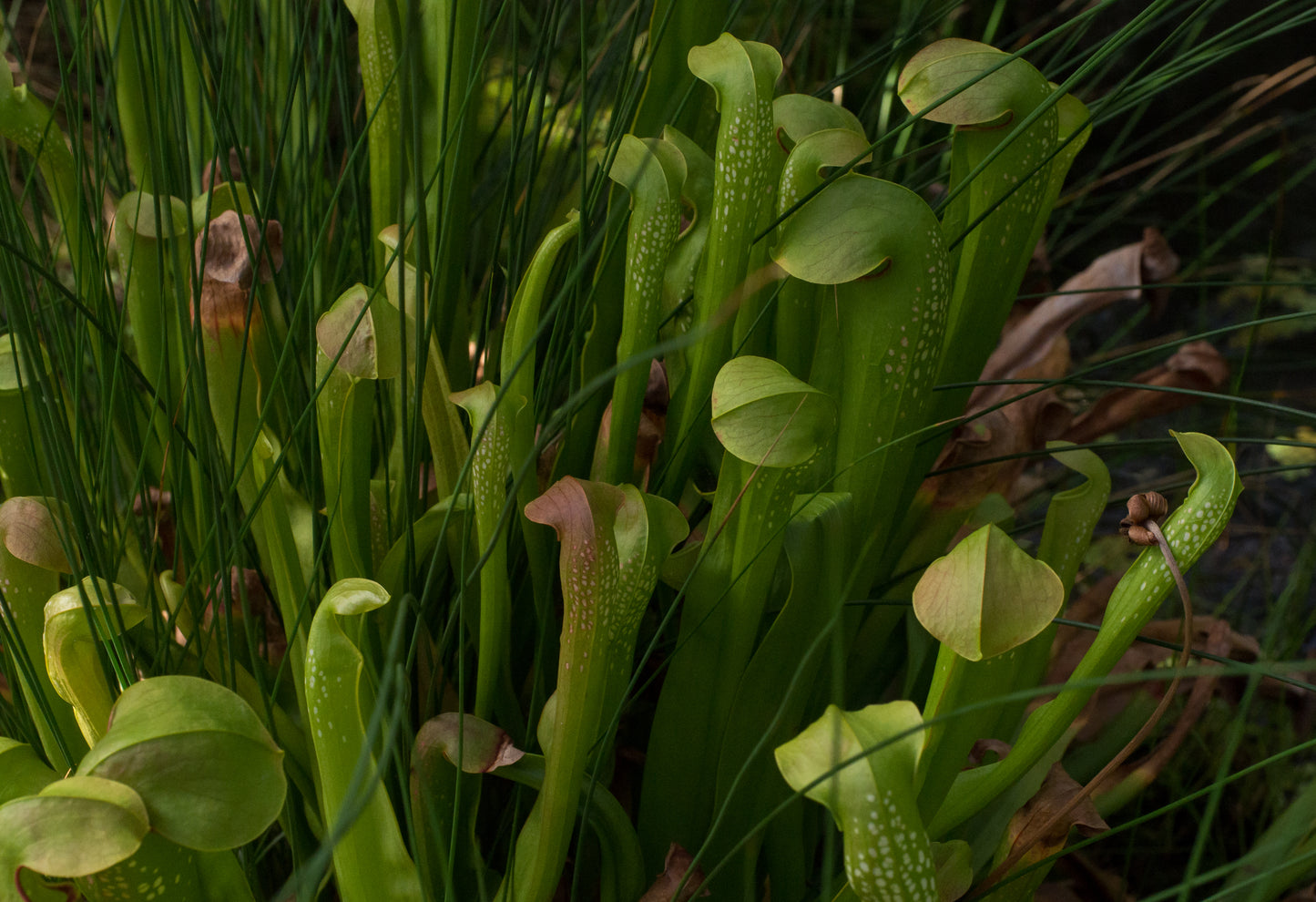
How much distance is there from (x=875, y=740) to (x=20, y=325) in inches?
12.5

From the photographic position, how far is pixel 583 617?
1.01 feet

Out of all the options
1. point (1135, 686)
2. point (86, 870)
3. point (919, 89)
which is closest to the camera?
point (86, 870)

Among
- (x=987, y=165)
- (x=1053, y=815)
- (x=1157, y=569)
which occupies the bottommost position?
(x=1053, y=815)

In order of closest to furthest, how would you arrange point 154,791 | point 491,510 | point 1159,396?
point 154,791 → point 491,510 → point 1159,396

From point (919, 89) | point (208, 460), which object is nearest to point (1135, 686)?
point (919, 89)

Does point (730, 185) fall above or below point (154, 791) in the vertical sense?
above

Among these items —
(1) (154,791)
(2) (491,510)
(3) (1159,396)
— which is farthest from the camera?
(3) (1159,396)

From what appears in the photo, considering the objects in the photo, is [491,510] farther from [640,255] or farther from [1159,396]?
[1159,396]

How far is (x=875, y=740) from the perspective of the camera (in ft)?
0.78

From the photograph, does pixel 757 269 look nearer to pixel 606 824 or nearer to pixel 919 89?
pixel 919 89

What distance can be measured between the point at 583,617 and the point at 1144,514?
0.60 ft

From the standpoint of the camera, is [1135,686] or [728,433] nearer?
[728,433]

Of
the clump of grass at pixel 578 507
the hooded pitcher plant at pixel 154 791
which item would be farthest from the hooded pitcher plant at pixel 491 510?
the hooded pitcher plant at pixel 154 791

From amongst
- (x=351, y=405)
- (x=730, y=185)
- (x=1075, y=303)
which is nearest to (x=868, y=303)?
(x=730, y=185)
